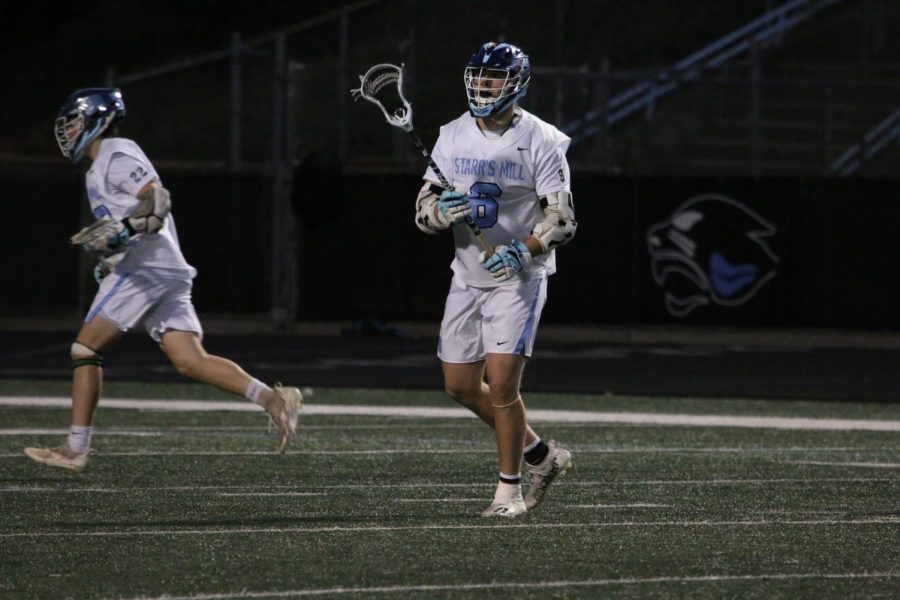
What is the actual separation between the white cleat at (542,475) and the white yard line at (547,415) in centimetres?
420

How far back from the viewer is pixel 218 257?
72.0 ft

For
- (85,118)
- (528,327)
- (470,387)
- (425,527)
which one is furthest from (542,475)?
(85,118)

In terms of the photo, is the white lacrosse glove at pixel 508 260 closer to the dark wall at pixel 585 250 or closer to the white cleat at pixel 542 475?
the white cleat at pixel 542 475

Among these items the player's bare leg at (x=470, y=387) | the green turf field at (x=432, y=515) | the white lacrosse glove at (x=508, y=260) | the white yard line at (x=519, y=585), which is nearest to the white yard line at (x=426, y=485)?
the green turf field at (x=432, y=515)

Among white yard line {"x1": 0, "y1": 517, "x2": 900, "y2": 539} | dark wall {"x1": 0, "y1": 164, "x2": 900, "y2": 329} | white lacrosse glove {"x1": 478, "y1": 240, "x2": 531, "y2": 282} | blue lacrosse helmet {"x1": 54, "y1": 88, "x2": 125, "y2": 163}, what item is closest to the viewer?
white yard line {"x1": 0, "y1": 517, "x2": 900, "y2": 539}

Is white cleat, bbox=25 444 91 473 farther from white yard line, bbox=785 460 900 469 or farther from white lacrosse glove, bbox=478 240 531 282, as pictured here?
white yard line, bbox=785 460 900 469

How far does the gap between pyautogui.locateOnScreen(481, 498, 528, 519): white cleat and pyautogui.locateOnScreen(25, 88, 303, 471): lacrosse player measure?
1.91 meters

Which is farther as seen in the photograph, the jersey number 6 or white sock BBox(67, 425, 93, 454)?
white sock BBox(67, 425, 93, 454)

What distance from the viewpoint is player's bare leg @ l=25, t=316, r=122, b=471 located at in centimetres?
956

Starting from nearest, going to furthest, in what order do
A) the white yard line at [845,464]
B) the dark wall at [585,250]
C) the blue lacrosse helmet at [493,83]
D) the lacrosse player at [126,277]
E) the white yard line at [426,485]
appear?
the blue lacrosse helmet at [493,83]
the white yard line at [426,485]
the lacrosse player at [126,277]
the white yard line at [845,464]
the dark wall at [585,250]

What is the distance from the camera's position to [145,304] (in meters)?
9.84

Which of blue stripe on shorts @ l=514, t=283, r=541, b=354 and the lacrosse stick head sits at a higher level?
the lacrosse stick head

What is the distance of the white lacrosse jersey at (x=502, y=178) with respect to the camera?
27.3 feet

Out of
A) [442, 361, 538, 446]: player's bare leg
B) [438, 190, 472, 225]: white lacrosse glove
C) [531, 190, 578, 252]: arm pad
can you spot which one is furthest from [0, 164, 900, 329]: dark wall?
[438, 190, 472, 225]: white lacrosse glove
